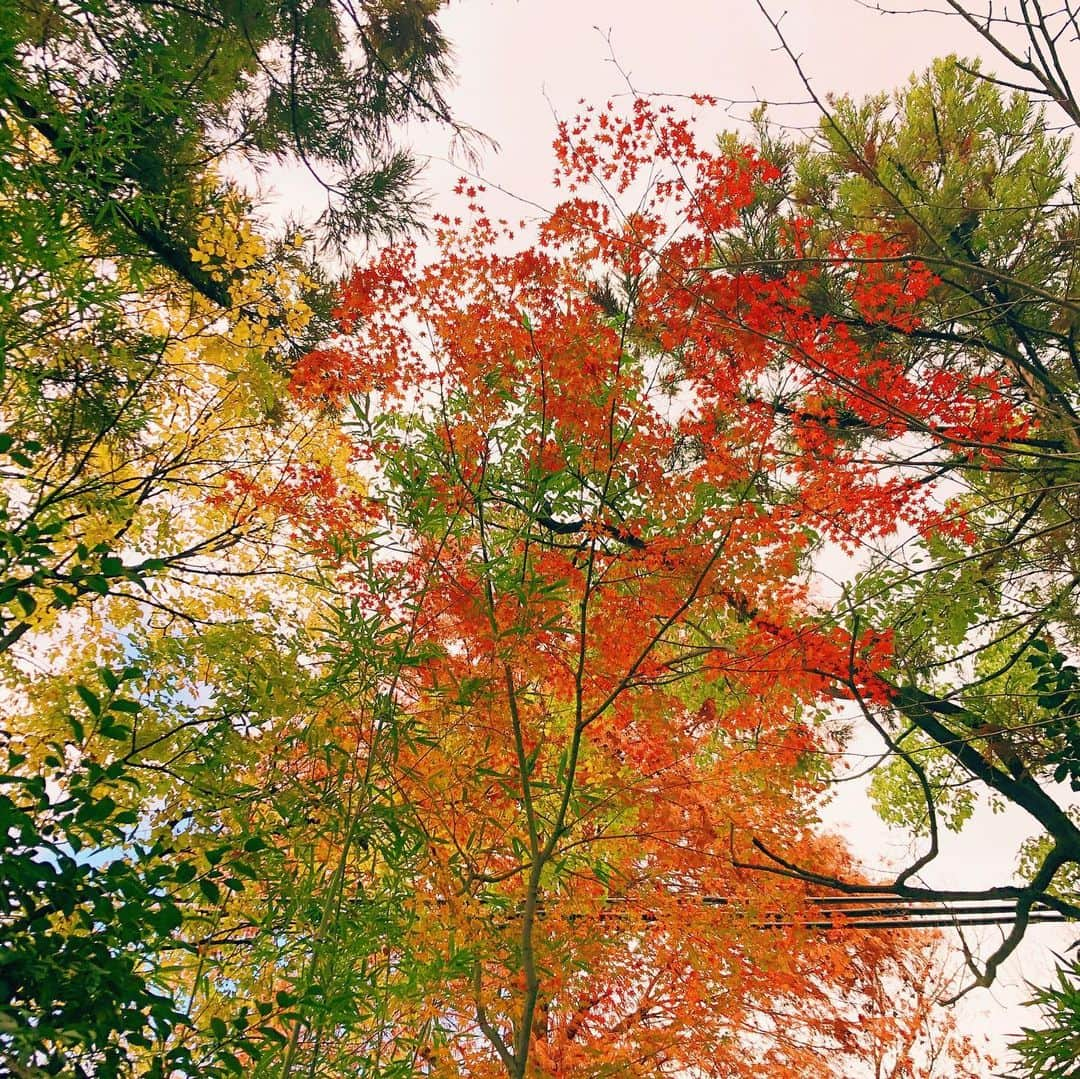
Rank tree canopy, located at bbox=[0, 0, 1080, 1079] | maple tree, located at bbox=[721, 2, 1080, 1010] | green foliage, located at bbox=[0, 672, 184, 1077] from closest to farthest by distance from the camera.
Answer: green foliage, located at bbox=[0, 672, 184, 1077], tree canopy, located at bbox=[0, 0, 1080, 1079], maple tree, located at bbox=[721, 2, 1080, 1010]

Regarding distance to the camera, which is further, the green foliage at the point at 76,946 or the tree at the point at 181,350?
the tree at the point at 181,350

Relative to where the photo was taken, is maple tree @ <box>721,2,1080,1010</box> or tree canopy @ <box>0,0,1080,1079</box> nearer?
tree canopy @ <box>0,0,1080,1079</box>

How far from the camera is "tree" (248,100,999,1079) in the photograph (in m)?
3.29

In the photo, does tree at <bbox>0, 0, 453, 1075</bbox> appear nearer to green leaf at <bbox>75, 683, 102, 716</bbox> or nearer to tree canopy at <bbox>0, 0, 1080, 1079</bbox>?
tree canopy at <bbox>0, 0, 1080, 1079</bbox>

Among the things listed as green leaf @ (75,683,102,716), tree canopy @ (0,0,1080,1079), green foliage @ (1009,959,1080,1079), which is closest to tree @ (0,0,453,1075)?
tree canopy @ (0,0,1080,1079)

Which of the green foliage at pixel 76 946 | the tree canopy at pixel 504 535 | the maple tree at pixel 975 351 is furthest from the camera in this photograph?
the maple tree at pixel 975 351

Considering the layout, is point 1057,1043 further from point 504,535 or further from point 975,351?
point 975,351

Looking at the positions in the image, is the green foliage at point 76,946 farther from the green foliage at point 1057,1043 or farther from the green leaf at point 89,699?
the green foliage at point 1057,1043

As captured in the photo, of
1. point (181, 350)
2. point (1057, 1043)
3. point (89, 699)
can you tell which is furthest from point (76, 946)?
point (181, 350)

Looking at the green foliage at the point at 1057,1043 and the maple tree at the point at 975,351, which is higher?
the maple tree at the point at 975,351

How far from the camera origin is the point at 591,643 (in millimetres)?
4348

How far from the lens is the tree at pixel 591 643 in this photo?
3289mm

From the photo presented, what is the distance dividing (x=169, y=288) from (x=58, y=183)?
150cm

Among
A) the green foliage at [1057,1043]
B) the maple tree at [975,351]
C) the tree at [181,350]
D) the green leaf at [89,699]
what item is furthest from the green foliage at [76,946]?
the maple tree at [975,351]
